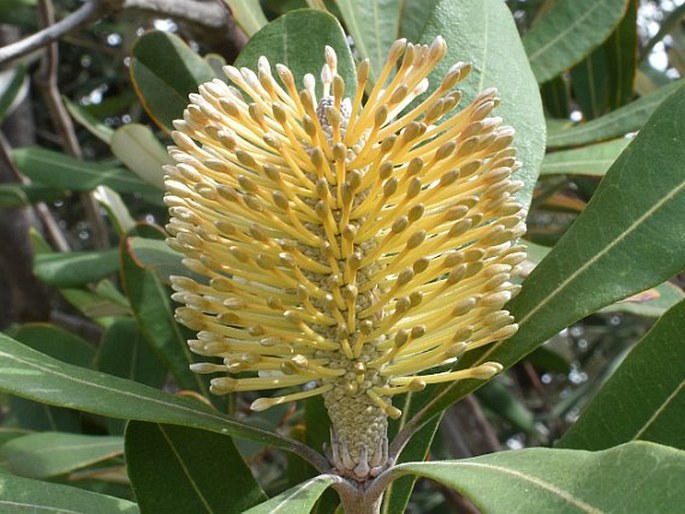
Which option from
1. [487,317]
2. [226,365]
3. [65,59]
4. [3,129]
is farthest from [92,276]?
[65,59]

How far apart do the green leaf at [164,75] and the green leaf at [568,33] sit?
0.62m

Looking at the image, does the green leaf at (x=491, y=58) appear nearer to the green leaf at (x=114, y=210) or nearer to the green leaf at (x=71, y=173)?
the green leaf at (x=114, y=210)

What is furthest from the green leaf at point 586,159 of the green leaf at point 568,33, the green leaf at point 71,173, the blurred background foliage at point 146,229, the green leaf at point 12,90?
the green leaf at point 12,90

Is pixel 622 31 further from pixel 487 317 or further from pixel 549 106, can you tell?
pixel 487 317

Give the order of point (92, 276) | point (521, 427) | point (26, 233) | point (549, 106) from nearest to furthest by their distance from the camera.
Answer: point (92, 276) → point (549, 106) → point (521, 427) → point (26, 233)

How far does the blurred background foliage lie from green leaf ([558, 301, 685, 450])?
32cm

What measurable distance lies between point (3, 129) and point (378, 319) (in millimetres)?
2869

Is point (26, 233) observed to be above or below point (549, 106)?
below

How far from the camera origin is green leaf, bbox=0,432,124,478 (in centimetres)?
146

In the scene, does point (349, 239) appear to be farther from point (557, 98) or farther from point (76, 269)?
point (557, 98)

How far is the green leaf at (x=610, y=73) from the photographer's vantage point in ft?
6.83

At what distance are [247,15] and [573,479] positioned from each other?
0.91 m

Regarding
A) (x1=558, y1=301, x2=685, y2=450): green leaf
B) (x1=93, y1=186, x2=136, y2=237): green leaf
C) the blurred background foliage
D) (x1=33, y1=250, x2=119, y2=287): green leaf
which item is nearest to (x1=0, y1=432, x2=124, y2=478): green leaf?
the blurred background foliage

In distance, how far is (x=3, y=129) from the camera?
139 inches
